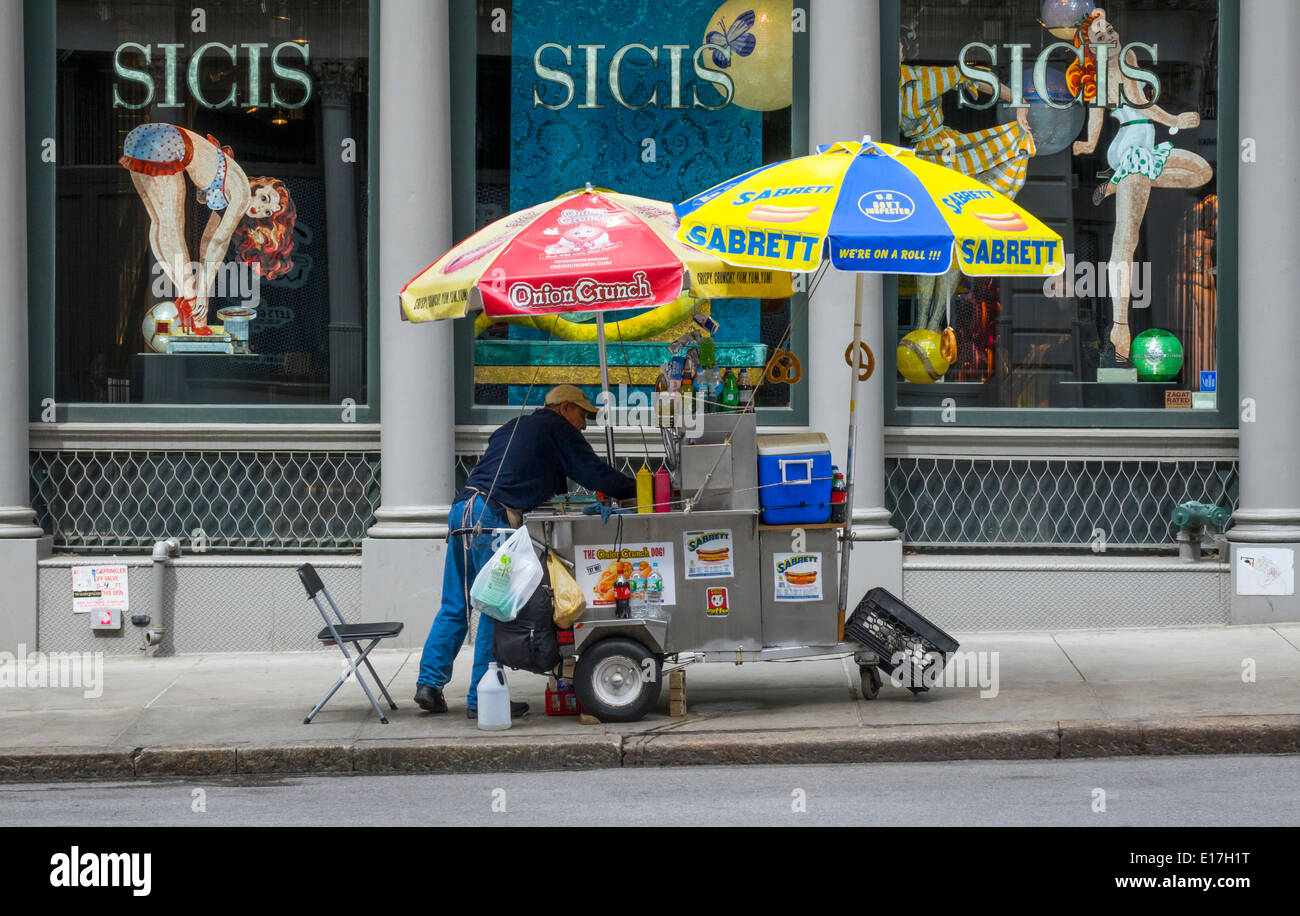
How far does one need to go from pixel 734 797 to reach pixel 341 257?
6131mm

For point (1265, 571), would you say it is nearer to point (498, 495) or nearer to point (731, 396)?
point (731, 396)

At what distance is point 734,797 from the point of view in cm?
718

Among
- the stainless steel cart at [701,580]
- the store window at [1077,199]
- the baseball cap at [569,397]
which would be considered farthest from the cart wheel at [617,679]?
the store window at [1077,199]

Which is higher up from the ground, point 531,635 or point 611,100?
point 611,100

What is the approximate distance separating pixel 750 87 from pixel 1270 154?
377 centimetres

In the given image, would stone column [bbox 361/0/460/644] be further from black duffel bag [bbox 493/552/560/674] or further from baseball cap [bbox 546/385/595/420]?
black duffel bag [bbox 493/552/560/674]

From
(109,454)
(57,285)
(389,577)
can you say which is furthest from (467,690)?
(57,285)

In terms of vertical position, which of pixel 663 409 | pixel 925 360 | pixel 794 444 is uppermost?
pixel 925 360

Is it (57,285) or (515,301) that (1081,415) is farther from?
(57,285)

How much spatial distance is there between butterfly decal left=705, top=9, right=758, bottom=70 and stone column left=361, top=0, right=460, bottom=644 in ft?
6.68

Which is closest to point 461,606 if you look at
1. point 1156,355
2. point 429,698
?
point 429,698

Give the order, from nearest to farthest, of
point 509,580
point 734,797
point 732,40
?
point 734,797
point 509,580
point 732,40

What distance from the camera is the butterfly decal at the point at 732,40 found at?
1171cm

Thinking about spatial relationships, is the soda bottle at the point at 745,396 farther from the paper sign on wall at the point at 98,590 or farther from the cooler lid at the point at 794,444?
the paper sign on wall at the point at 98,590
